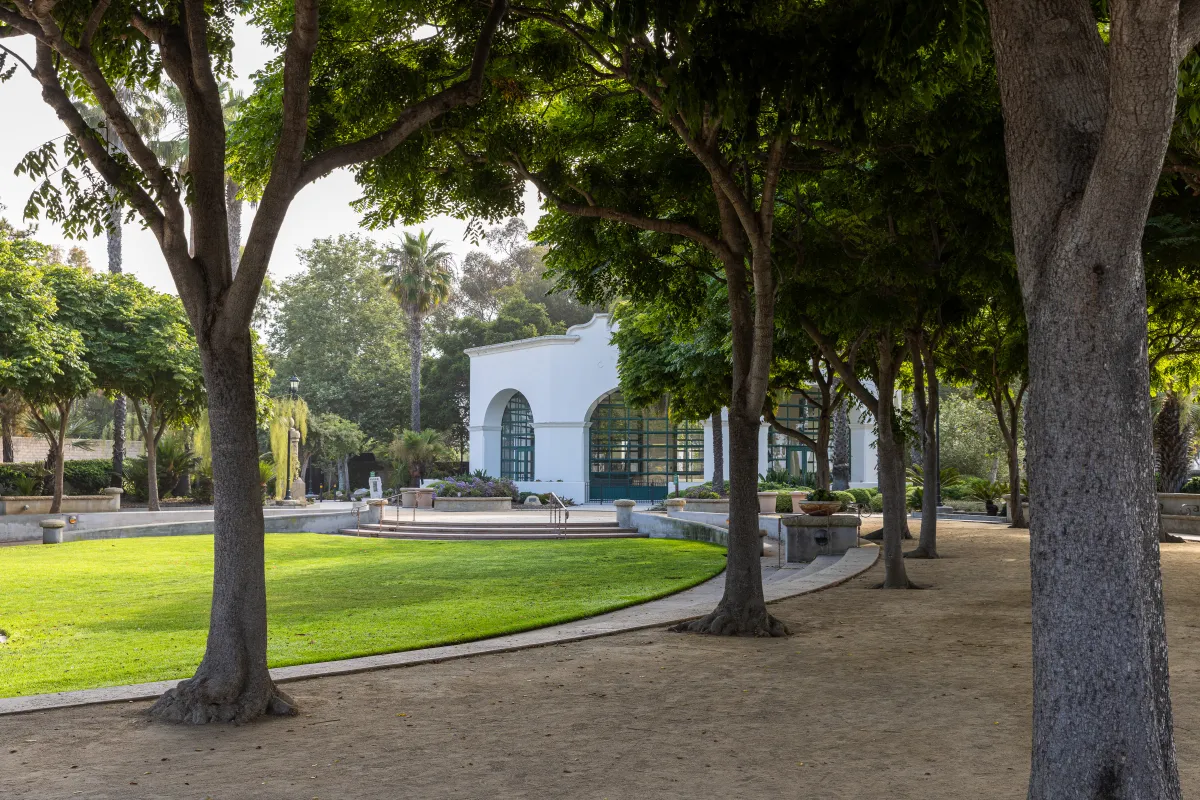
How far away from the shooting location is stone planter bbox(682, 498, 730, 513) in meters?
30.7

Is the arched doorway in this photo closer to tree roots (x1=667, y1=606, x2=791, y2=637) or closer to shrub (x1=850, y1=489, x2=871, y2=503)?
shrub (x1=850, y1=489, x2=871, y2=503)

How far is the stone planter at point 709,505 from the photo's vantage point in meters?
30.7

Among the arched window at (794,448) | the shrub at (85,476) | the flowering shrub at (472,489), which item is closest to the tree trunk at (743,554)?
the flowering shrub at (472,489)

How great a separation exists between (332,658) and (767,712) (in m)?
4.46

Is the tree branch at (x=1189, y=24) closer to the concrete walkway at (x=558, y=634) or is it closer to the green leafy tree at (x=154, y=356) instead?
the concrete walkway at (x=558, y=634)

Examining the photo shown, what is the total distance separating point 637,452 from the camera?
43438mm

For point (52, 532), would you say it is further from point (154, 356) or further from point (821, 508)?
point (821, 508)

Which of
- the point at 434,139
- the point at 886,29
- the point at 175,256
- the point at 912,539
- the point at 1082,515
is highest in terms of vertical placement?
the point at 434,139

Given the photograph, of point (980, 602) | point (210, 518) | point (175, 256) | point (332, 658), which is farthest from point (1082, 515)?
point (210, 518)

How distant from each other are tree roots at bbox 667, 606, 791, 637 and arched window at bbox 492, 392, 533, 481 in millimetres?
34412

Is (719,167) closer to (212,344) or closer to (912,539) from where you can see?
(212,344)

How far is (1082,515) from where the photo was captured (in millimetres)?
4059

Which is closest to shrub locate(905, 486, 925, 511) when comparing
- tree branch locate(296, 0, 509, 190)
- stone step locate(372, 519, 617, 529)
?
stone step locate(372, 519, 617, 529)

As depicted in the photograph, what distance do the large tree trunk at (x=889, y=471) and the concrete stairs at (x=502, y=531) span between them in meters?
13.9
